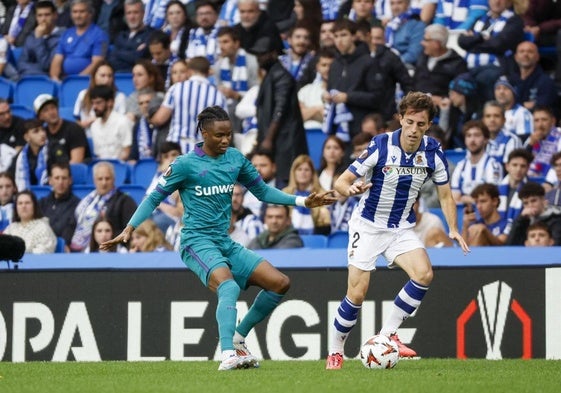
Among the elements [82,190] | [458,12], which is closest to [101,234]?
[82,190]

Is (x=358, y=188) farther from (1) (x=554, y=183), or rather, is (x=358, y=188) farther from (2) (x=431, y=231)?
(1) (x=554, y=183)

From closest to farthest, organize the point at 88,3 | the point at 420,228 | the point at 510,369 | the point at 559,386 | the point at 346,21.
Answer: the point at 559,386, the point at 510,369, the point at 420,228, the point at 346,21, the point at 88,3

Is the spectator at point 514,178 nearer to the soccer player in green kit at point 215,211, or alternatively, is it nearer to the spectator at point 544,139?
the spectator at point 544,139

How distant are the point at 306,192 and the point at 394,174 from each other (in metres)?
4.96

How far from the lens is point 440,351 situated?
13.1 meters

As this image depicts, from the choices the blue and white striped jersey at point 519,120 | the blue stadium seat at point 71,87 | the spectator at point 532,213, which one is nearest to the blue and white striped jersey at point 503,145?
the blue and white striped jersey at point 519,120

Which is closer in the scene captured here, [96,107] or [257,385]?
[257,385]

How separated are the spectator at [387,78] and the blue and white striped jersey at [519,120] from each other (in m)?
1.32

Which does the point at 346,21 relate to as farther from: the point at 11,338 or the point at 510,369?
the point at 510,369

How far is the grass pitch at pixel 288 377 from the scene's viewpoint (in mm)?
8969

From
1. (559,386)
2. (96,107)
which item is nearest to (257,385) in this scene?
(559,386)

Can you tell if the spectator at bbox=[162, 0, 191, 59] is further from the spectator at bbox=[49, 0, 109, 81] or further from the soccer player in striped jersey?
the soccer player in striped jersey

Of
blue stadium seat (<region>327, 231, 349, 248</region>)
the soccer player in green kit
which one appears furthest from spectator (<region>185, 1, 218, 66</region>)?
the soccer player in green kit

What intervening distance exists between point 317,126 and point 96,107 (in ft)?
10.3
